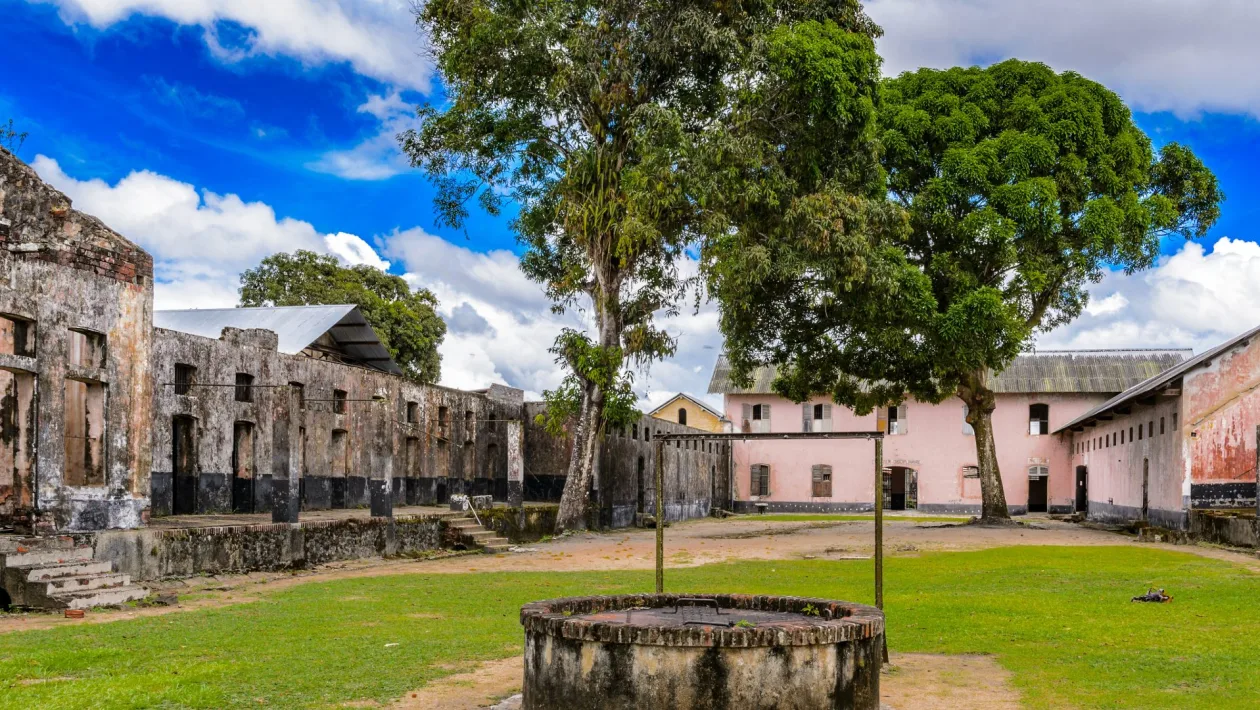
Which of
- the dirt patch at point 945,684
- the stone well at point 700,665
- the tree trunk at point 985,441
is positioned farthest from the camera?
the tree trunk at point 985,441

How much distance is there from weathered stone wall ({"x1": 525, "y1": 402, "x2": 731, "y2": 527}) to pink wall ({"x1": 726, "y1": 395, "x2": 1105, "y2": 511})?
20.1 ft

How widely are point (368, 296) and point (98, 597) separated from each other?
29.2 m

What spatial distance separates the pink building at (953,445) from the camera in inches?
1860

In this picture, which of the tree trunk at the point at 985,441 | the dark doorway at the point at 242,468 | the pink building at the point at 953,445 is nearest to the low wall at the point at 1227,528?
the tree trunk at the point at 985,441

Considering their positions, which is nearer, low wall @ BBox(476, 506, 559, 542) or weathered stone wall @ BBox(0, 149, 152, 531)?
weathered stone wall @ BBox(0, 149, 152, 531)

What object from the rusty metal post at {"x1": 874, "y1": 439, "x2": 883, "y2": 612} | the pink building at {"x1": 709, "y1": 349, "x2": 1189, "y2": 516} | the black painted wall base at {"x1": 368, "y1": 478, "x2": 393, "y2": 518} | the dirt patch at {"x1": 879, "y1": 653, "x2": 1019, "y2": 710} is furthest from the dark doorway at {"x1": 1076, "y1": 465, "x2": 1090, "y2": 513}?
the rusty metal post at {"x1": 874, "y1": 439, "x2": 883, "y2": 612}

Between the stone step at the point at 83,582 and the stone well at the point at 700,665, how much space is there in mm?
9001

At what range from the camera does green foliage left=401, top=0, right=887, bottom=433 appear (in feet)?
81.6

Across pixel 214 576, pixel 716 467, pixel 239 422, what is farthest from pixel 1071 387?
pixel 214 576

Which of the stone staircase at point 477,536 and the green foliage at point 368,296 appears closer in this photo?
the stone staircase at point 477,536

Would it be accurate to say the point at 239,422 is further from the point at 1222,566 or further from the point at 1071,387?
the point at 1071,387

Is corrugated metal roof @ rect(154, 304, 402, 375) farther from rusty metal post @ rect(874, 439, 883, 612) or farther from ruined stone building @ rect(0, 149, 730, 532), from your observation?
rusty metal post @ rect(874, 439, 883, 612)

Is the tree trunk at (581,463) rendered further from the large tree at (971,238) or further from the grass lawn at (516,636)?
the grass lawn at (516,636)

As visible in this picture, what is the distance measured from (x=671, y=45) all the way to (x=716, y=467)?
24977 mm
